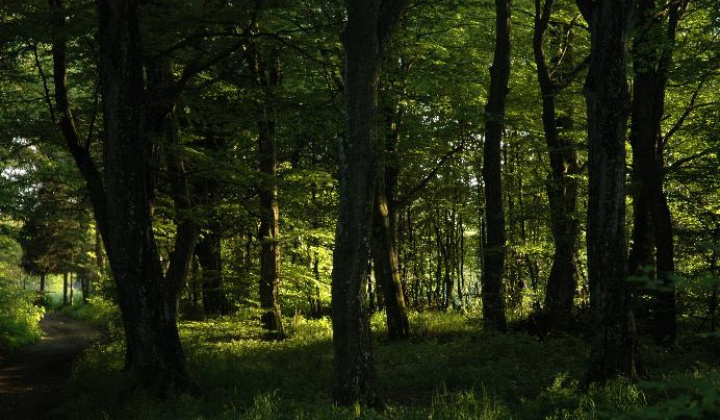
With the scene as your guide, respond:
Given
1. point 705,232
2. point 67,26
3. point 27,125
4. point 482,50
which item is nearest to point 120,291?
point 67,26

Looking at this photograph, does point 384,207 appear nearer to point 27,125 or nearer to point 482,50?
point 482,50

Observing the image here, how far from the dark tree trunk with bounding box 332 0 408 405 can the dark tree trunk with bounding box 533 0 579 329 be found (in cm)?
733

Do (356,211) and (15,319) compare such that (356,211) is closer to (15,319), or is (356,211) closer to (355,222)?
(355,222)

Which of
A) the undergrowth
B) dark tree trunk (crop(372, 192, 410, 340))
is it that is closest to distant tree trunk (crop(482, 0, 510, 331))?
dark tree trunk (crop(372, 192, 410, 340))

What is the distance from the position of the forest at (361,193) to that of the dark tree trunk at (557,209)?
8 centimetres

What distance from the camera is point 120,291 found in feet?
32.2

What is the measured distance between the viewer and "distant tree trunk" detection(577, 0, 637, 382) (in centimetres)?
850

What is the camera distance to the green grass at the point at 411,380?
7188 millimetres

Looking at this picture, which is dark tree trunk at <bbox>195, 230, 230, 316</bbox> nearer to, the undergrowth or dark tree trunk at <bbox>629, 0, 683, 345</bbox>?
the undergrowth

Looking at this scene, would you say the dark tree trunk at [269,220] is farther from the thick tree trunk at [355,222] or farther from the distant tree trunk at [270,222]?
the thick tree trunk at [355,222]

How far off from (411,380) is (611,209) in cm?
462

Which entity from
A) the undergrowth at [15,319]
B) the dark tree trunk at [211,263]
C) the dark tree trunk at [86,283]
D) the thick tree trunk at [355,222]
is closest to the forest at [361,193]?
the thick tree trunk at [355,222]

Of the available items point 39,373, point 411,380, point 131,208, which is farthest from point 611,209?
point 39,373

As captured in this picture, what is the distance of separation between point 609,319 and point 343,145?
4829mm
